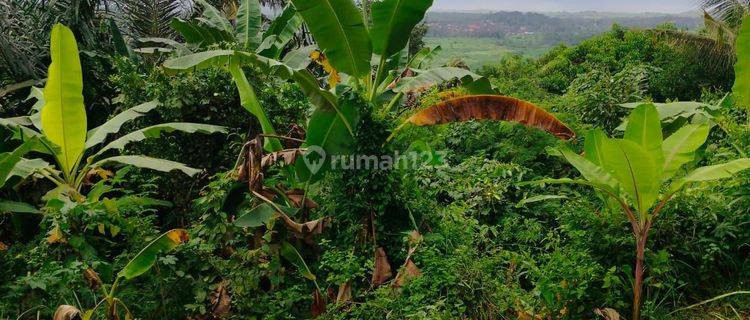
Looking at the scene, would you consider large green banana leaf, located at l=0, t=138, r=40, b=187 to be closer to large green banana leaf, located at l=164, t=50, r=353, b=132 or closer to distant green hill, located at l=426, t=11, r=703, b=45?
large green banana leaf, located at l=164, t=50, r=353, b=132

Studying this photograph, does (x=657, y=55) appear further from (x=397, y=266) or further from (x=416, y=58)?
(x=397, y=266)

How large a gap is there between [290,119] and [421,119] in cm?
171

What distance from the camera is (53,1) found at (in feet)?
21.9

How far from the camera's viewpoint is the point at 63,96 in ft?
14.3

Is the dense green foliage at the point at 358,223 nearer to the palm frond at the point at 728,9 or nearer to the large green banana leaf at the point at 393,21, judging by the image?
the large green banana leaf at the point at 393,21

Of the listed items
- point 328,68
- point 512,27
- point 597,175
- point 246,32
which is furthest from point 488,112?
point 512,27

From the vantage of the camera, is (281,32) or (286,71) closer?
(286,71)

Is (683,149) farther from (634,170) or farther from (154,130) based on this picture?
(154,130)

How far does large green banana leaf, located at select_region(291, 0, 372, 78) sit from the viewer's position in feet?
12.5

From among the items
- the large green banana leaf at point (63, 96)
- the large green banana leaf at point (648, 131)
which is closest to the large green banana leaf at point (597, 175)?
the large green banana leaf at point (648, 131)

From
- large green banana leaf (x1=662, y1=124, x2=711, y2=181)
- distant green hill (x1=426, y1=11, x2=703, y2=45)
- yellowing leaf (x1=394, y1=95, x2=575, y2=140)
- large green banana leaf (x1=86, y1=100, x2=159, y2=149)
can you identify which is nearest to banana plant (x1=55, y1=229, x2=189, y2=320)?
large green banana leaf (x1=86, y1=100, x2=159, y2=149)

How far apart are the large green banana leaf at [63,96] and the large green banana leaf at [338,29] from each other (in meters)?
1.97

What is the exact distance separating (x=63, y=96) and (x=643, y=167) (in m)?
4.21

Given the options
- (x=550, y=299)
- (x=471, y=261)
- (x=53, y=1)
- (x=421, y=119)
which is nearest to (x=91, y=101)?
(x=53, y=1)
